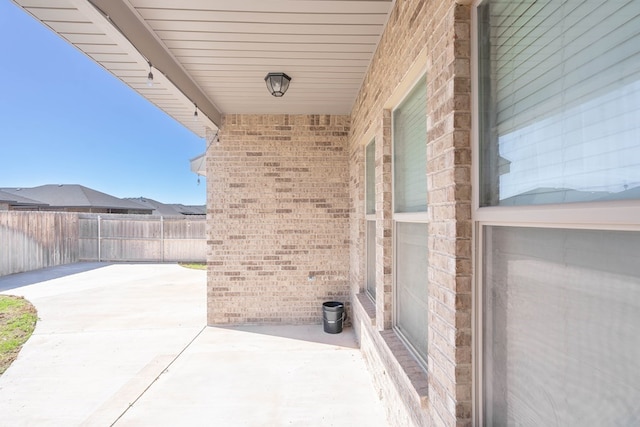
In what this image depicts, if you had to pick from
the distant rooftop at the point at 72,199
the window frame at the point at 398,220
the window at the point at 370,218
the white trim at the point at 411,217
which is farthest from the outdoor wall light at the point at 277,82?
the distant rooftop at the point at 72,199

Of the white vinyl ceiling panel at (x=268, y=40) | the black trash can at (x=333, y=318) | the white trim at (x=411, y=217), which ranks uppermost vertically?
A: the white vinyl ceiling panel at (x=268, y=40)

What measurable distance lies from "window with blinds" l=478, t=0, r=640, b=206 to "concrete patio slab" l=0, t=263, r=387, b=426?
2.53 meters

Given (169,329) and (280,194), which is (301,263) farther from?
(169,329)

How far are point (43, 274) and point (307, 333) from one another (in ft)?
34.5

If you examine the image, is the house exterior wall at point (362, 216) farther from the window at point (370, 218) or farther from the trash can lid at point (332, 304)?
the trash can lid at point (332, 304)

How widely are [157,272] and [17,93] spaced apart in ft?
91.1

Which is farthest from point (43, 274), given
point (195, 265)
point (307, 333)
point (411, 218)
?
point (411, 218)

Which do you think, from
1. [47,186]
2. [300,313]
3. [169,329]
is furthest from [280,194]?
[47,186]

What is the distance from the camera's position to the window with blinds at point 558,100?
760 mm

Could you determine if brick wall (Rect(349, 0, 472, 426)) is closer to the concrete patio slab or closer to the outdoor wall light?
the concrete patio slab

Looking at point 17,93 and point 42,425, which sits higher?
point 17,93

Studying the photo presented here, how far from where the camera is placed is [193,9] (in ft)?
8.08

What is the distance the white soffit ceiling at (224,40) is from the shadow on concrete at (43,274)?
334 inches

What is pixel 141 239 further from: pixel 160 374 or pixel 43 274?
pixel 160 374
